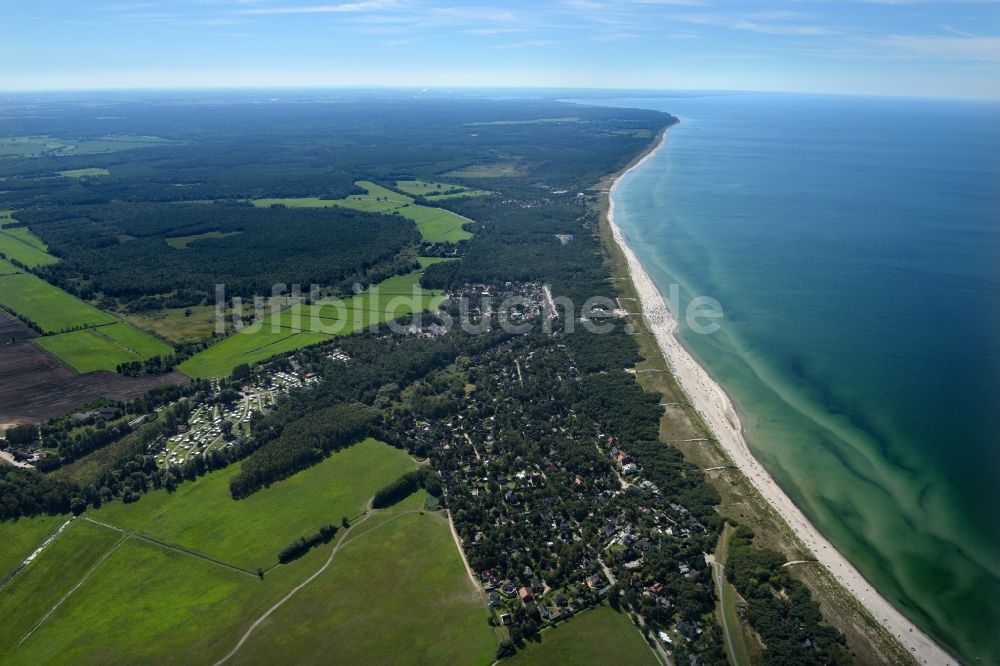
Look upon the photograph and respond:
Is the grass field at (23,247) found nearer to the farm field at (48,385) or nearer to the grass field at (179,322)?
the grass field at (179,322)

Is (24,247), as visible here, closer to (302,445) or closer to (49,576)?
(302,445)

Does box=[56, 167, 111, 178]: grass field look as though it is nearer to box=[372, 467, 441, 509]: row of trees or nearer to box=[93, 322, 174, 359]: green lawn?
box=[93, 322, 174, 359]: green lawn

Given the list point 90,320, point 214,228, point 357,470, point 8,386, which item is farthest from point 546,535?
point 214,228

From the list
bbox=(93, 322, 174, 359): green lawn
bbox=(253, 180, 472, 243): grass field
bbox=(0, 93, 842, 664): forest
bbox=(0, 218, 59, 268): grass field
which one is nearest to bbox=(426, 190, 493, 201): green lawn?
bbox=(253, 180, 472, 243): grass field

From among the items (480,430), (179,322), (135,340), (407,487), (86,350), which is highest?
(179,322)

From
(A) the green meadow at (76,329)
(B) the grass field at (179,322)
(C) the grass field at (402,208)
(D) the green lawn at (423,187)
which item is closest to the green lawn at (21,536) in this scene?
(A) the green meadow at (76,329)

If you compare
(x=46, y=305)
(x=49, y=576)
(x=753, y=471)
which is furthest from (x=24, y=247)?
(x=753, y=471)

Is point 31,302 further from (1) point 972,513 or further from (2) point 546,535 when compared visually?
(1) point 972,513
